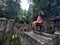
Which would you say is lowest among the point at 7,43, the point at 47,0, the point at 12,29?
the point at 7,43

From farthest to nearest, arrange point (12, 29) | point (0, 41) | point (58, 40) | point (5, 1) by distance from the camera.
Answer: point (5, 1) < point (12, 29) < point (0, 41) < point (58, 40)

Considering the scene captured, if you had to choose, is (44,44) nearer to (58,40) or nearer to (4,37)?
(58,40)

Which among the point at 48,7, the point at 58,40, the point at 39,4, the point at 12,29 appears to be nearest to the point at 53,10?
the point at 48,7

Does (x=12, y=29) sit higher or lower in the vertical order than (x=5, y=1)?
lower

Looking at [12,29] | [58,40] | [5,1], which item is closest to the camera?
[58,40]

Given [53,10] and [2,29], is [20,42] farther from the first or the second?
[53,10]

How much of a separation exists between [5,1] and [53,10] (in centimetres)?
770

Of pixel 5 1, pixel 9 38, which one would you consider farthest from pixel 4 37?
pixel 5 1

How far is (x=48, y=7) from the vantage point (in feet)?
40.5

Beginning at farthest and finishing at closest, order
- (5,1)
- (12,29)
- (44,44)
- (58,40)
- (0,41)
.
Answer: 1. (5,1)
2. (12,29)
3. (0,41)
4. (58,40)
5. (44,44)

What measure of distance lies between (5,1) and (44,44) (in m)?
14.8

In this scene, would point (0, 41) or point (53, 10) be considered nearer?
point (0, 41)

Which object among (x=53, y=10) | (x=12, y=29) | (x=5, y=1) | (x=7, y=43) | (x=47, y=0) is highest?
(x=5, y=1)

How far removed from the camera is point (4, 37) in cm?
602
